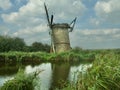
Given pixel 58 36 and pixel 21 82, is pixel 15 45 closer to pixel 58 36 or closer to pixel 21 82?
pixel 58 36

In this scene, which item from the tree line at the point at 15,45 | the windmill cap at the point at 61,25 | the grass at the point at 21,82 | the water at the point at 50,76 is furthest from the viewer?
the windmill cap at the point at 61,25

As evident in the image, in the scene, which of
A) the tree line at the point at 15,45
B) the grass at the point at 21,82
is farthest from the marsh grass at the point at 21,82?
the tree line at the point at 15,45

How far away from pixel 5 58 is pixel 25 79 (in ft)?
79.4

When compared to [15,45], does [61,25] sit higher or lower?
higher

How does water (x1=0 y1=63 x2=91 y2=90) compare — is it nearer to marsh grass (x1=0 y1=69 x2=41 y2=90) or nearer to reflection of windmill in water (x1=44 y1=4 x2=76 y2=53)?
marsh grass (x1=0 y1=69 x2=41 y2=90)

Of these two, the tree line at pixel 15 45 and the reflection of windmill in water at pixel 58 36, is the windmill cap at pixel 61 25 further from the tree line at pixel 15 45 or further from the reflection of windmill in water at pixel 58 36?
the tree line at pixel 15 45

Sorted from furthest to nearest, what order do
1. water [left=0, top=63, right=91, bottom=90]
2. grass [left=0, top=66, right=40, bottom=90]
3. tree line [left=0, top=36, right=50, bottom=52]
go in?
tree line [left=0, top=36, right=50, bottom=52], water [left=0, top=63, right=91, bottom=90], grass [left=0, top=66, right=40, bottom=90]

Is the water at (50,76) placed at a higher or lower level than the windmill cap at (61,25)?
lower

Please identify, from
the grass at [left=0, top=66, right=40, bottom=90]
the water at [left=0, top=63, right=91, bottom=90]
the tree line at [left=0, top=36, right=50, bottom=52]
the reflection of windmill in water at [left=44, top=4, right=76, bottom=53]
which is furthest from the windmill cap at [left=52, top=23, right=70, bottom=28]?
the grass at [left=0, top=66, right=40, bottom=90]

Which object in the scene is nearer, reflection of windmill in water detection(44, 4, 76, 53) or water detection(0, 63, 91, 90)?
water detection(0, 63, 91, 90)

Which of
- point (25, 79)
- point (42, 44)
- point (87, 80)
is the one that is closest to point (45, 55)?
point (42, 44)

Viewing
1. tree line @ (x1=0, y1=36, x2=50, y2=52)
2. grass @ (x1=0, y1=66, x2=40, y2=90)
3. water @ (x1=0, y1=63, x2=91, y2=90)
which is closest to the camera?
grass @ (x1=0, y1=66, x2=40, y2=90)

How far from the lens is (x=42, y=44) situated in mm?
51219

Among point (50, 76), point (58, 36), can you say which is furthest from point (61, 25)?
point (50, 76)
